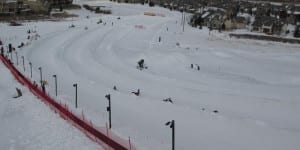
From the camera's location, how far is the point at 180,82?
39.9 meters

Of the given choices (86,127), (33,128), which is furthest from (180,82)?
(33,128)

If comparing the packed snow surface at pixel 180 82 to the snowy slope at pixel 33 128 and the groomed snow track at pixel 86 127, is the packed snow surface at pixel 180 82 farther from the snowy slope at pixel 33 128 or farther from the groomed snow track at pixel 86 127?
the groomed snow track at pixel 86 127

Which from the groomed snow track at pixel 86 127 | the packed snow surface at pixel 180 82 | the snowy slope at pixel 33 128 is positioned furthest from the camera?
the packed snow surface at pixel 180 82

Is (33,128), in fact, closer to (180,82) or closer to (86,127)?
(86,127)

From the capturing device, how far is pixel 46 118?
27.7 metres

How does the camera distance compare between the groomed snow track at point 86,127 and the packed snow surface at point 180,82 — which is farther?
the packed snow surface at point 180,82

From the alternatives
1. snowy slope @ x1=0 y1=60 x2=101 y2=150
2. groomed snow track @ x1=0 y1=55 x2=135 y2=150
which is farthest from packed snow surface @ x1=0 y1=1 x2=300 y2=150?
groomed snow track @ x1=0 y1=55 x2=135 y2=150

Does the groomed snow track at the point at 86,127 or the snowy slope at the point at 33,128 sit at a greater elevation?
the groomed snow track at the point at 86,127

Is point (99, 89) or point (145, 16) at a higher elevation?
point (145, 16)

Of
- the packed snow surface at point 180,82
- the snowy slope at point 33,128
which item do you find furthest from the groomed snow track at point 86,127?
the packed snow surface at point 180,82

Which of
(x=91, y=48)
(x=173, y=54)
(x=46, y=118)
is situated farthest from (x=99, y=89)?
(x=91, y=48)

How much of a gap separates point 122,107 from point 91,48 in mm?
29626

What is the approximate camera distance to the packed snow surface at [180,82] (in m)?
25.6

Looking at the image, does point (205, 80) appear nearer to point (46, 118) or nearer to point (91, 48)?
point (46, 118)
